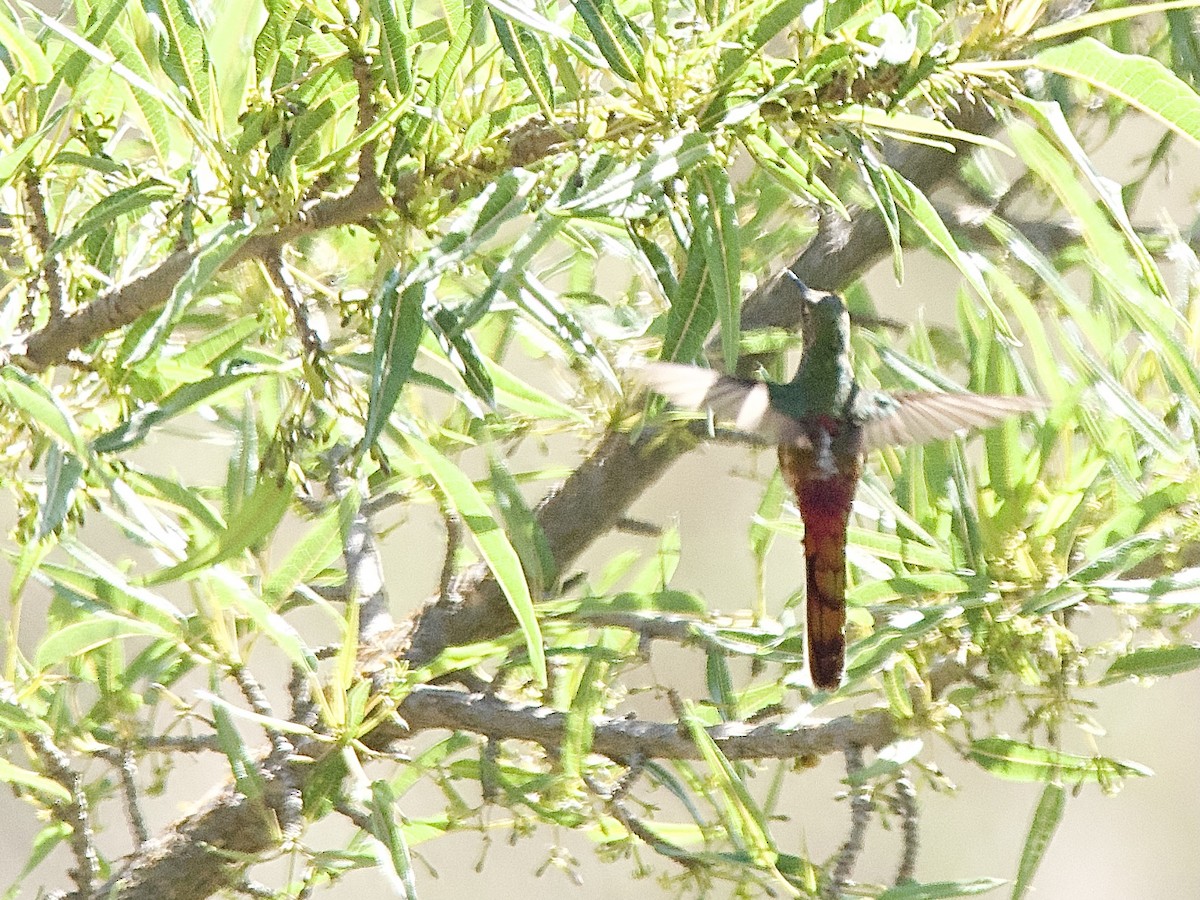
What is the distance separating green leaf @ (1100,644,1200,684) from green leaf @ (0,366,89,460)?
0.38 m

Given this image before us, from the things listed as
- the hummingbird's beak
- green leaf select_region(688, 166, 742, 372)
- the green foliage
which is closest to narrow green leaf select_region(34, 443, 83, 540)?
the green foliage

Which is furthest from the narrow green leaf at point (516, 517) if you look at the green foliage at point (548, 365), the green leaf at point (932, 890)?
the green leaf at point (932, 890)

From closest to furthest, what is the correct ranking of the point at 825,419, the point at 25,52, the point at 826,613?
the point at 25,52
the point at 826,613
the point at 825,419

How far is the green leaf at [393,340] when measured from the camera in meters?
0.39

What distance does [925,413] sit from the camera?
0.56 metres

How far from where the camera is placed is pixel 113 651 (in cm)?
64

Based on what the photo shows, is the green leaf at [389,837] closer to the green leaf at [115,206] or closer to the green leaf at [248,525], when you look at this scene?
the green leaf at [248,525]

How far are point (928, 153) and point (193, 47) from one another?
376mm

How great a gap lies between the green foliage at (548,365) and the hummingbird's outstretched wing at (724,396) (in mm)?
16

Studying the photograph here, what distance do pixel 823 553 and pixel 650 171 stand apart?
27 centimetres

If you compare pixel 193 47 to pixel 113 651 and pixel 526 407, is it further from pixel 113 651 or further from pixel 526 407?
pixel 113 651

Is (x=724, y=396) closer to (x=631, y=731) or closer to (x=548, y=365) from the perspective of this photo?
(x=631, y=731)

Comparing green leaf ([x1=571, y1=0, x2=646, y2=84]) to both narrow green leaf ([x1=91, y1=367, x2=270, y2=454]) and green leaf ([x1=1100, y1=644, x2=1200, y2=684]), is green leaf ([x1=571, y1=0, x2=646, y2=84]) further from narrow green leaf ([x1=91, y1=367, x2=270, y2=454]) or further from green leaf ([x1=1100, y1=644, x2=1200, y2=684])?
green leaf ([x1=1100, y1=644, x2=1200, y2=684])

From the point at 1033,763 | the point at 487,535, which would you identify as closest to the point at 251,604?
the point at 487,535
